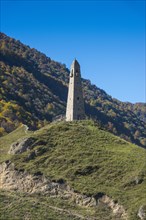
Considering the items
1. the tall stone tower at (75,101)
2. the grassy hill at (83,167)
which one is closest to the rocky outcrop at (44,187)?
the grassy hill at (83,167)

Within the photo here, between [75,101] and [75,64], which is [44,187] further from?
[75,64]

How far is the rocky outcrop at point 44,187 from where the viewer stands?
161ft

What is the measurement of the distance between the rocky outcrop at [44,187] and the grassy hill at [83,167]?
48 cm

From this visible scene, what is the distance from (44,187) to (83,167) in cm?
568

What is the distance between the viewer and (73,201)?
51594 millimetres

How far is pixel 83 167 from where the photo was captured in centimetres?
5628

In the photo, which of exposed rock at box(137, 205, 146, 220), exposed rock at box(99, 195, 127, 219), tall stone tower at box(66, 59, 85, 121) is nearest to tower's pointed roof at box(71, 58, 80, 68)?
tall stone tower at box(66, 59, 85, 121)

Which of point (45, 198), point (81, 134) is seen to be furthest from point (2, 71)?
point (45, 198)

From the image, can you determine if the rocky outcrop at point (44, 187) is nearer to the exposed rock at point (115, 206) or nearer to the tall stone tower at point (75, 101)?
the exposed rock at point (115, 206)

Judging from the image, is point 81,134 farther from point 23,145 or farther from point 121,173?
point 121,173

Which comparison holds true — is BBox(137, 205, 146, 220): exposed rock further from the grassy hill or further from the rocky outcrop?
the rocky outcrop

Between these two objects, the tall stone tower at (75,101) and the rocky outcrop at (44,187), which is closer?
the rocky outcrop at (44,187)

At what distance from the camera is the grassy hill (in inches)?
1896

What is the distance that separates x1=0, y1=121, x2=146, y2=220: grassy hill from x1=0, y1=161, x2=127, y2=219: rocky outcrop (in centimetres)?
48
